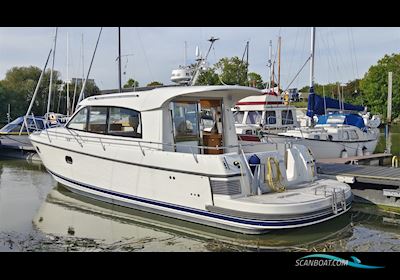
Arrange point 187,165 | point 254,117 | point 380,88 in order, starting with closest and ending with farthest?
point 187,165 → point 254,117 → point 380,88

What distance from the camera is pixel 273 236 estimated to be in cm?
703

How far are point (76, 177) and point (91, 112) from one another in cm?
161

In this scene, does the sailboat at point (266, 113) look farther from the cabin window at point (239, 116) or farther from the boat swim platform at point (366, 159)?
the boat swim platform at point (366, 159)

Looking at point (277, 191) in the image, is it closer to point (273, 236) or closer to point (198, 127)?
point (273, 236)

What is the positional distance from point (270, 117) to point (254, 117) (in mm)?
649

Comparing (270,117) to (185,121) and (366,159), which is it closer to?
(366,159)

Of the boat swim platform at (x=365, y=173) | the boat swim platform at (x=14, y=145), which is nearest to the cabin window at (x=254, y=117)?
the boat swim platform at (x=365, y=173)

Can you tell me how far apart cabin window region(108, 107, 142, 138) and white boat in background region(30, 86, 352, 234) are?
0.02 metres

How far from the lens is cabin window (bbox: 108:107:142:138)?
8.48 metres

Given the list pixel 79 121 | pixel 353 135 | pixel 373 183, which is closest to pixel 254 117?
pixel 353 135

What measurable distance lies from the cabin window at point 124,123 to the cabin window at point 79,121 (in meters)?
0.95

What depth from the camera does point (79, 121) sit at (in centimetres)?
978
